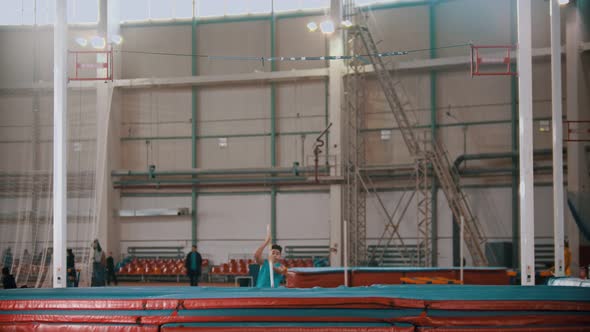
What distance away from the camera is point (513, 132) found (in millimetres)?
22719

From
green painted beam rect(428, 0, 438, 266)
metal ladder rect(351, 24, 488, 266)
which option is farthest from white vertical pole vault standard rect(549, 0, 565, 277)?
green painted beam rect(428, 0, 438, 266)

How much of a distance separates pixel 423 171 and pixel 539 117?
182 inches

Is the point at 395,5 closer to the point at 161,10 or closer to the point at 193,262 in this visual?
the point at 161,10

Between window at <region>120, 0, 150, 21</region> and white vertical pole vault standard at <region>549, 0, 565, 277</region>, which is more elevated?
window at <region>120, 0, 150, 21</region>

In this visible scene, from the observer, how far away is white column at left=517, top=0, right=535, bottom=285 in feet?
32.6

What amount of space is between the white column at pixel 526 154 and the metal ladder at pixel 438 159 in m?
10.4

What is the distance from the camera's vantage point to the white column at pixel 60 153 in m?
10.2

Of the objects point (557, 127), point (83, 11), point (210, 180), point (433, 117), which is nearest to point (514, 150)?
point (433, 117)

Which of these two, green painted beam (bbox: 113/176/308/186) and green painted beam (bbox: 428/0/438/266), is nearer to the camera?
green painted beam (bbox: 428/0/438/266)

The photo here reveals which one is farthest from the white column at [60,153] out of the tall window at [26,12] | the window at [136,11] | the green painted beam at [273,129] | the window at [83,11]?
the window at [136,11]

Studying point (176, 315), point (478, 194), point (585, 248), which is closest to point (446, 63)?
point (478, 194)

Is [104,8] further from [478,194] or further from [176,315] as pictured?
[176,315]

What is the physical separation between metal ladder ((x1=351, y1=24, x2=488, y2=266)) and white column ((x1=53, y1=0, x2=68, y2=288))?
12.0 m

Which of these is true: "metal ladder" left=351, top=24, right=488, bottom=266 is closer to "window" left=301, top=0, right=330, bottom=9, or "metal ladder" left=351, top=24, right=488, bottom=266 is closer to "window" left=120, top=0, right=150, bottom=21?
"window" left=301, top=0, right=330, bottom=9
